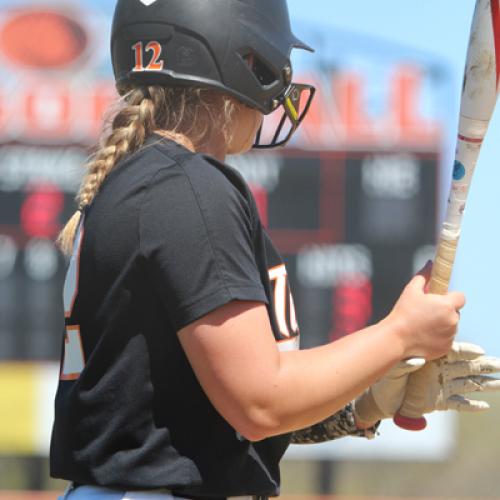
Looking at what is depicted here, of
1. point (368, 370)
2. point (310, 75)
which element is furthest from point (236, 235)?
point (310, 75)

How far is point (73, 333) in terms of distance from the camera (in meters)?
2.26

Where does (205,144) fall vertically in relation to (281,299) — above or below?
above

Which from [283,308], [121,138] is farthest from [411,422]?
[121,138]

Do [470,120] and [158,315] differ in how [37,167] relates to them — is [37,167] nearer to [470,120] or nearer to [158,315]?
[470,120]

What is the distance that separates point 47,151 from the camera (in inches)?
416

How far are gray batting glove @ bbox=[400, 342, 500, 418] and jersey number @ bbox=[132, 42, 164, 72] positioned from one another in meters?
0.85

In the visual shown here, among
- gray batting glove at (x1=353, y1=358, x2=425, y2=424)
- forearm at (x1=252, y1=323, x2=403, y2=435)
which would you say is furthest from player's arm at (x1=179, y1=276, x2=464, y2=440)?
gray batting glove at (x1=353, y1=358, x2=425, y2=424)

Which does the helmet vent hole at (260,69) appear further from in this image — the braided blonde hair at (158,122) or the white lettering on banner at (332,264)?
the white lettering on banner at (332,264)

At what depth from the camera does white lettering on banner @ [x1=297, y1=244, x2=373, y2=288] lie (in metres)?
10.1

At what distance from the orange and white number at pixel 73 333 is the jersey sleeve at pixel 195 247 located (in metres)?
0.21

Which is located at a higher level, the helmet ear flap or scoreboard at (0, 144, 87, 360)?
the helmet ear flap

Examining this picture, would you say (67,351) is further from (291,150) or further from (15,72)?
(15,72)

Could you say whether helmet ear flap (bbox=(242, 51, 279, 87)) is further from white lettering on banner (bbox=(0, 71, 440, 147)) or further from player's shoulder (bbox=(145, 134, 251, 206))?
white lettering on banner (bbox=(0, 71, 440, 147))

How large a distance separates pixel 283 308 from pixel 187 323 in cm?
36
